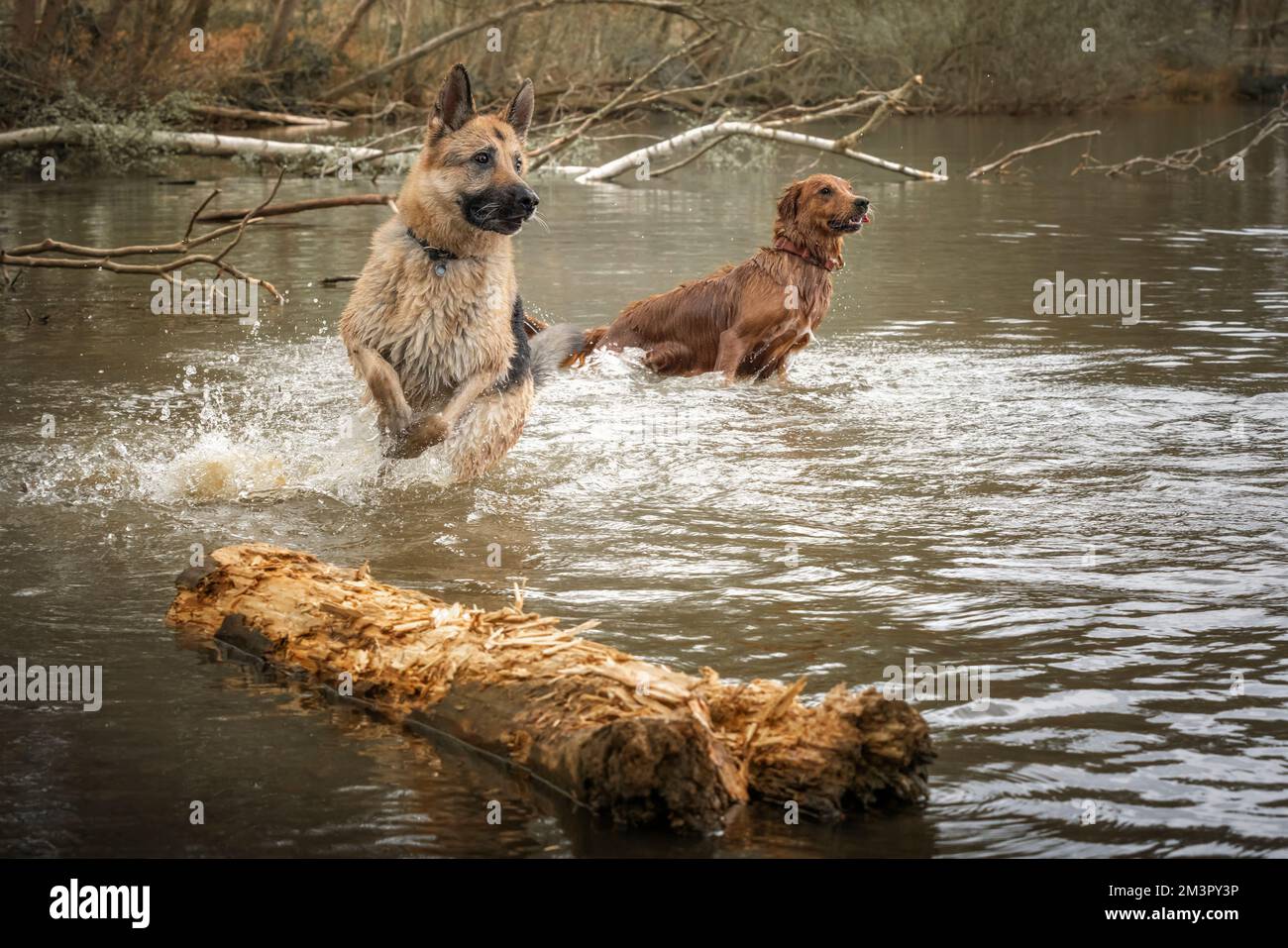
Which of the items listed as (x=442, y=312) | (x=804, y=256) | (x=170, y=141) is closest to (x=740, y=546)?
(x=442, y=312)

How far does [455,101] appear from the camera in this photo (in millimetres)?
7070

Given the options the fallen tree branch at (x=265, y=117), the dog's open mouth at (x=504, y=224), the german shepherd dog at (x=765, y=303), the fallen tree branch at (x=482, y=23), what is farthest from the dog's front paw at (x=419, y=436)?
the fallen tree branch at (x=265, y=117)

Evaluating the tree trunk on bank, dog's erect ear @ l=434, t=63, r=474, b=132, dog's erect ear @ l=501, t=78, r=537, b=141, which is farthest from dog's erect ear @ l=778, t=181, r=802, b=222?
the tree trunk on bank

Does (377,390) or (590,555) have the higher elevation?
(377,390)

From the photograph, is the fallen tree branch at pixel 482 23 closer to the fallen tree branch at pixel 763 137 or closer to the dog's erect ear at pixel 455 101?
the fallen tree branch at pixel 763 137

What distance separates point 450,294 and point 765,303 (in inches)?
127

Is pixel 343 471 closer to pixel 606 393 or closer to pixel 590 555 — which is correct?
pixel 590 555

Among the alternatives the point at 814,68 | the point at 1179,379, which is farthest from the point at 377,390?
the point at 814,68

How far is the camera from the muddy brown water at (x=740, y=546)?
12.0ft

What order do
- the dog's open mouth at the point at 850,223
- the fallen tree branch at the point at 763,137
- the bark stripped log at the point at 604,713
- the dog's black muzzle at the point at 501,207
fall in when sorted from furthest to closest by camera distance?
1. the fallen tree branch at the point at 763,137
2. the dog's open mouth at the point at 850,223
3. the dog's black muzzle at the point at 501,207
4. the bark stripped log at the point at 604,713

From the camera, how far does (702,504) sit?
673 centimetres

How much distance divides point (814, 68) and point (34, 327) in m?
24.0

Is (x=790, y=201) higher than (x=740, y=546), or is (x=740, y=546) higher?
(x=790, y=201)

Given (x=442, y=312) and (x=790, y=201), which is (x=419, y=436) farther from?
(x=790, y=201)
